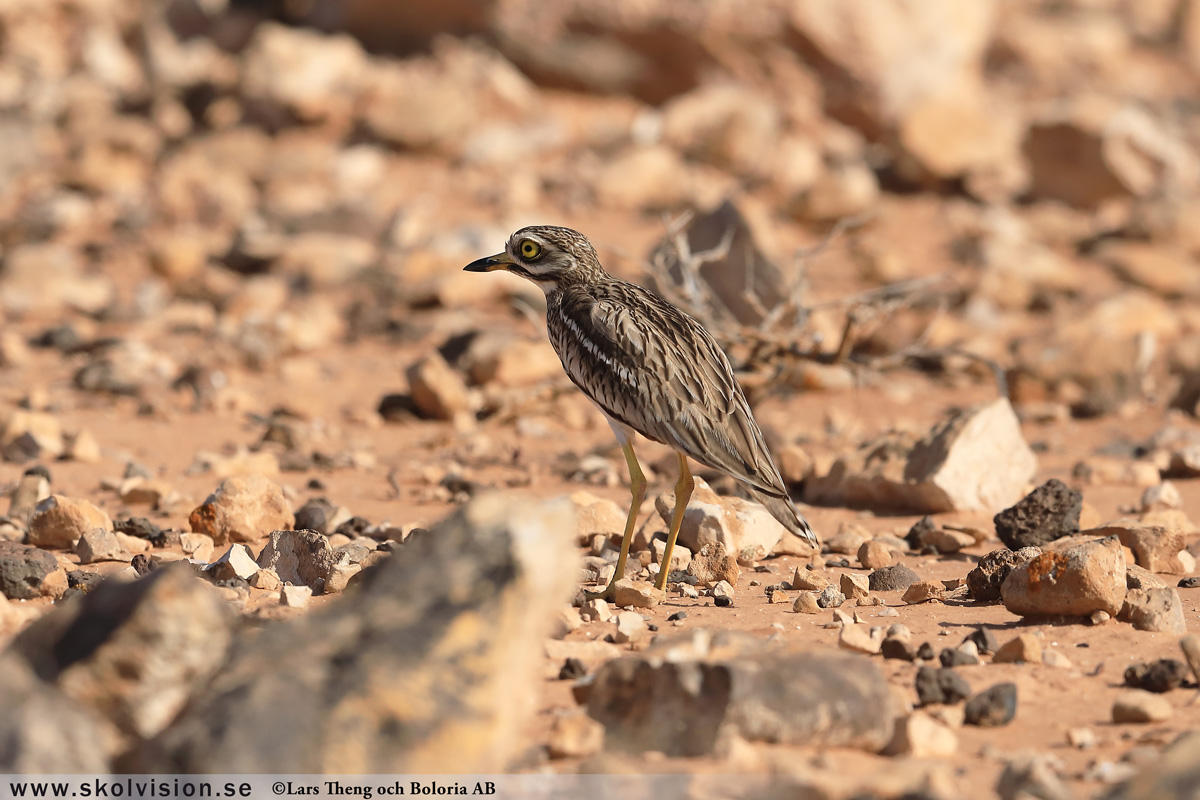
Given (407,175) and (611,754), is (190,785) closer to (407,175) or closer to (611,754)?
(611,754)

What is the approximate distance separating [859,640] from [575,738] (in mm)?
1012

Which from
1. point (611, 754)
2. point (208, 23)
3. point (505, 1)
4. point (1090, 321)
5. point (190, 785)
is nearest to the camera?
point (190, 785)

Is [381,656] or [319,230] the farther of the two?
[319,230]

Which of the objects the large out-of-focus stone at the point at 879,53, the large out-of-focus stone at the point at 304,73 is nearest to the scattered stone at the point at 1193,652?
the large out-of-focus stone at the point at 879,53

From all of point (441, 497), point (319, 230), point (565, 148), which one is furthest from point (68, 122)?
point (441, 497)

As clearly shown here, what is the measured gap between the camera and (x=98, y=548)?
4.29 metres

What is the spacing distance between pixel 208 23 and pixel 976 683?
14.4 metres

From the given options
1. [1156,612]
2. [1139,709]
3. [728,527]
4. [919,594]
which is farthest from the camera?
[728,527]

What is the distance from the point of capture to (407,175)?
1254 centimetres

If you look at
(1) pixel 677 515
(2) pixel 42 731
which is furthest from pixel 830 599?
(2) pixel 42 731

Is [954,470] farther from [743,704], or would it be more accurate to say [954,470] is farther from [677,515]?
[743,704]

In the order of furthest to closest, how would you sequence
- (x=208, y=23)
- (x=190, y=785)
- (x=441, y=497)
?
1. (x=208, y=23)
2. (x=441, y=497)
3. (x=190, y=785)

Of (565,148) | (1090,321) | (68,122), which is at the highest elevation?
(1090,321)

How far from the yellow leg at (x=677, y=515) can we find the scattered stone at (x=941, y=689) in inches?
44.5
